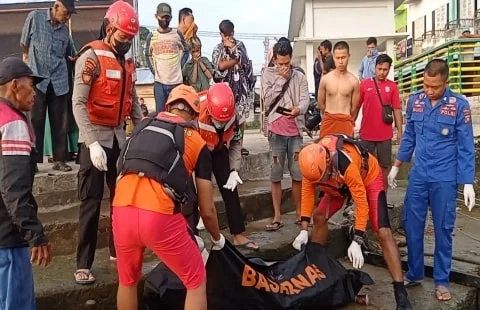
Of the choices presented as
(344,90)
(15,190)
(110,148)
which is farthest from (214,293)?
(344,90)

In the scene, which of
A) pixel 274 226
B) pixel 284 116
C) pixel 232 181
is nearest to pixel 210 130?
pixel 232 181

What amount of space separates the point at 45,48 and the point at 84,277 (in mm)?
2467

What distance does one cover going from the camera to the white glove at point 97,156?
13.1ft

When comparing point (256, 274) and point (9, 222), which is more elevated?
→ point (9, 222)

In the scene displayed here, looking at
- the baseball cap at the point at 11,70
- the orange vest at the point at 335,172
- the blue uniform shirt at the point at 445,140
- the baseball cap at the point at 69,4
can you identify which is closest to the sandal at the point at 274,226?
the orange vest at the point at 335,172

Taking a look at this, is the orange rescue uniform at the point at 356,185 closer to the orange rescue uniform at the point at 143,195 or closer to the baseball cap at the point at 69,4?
the orange rescue uniform at the point at 143,195

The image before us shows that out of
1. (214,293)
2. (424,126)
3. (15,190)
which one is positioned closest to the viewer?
(15,190)

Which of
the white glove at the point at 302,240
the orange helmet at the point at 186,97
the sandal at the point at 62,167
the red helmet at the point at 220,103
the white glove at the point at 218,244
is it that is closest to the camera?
the orange helmet at the point at 186,97

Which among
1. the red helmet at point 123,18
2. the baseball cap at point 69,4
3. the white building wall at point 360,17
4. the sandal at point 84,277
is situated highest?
the white building wall at point 360,17

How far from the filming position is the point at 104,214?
5199mm

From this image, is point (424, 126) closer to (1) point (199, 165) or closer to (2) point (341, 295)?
(2) point (341, 295)

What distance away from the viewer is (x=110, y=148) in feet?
14.2

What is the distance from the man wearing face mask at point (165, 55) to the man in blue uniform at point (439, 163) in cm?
282

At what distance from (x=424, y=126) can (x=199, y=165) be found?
214cm
